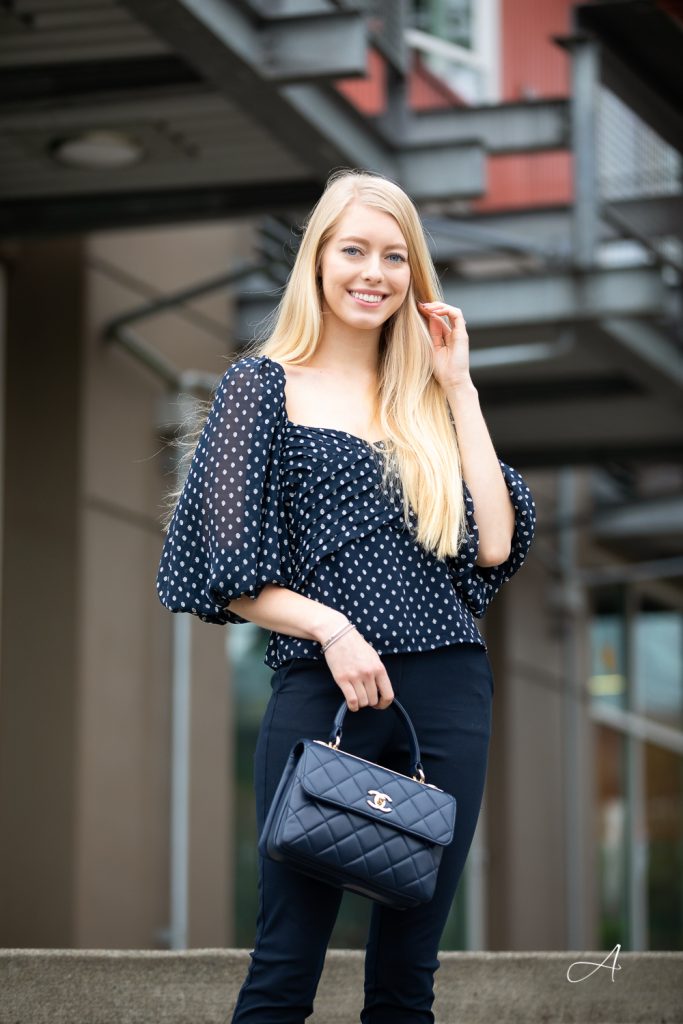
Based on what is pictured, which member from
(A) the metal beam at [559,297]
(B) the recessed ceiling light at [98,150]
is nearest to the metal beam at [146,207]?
(B) the recessed ceiling light at [98,150]

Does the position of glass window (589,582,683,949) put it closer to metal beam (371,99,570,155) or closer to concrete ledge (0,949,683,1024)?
metal beam (371,99,570,155)

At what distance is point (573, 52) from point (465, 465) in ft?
18.5

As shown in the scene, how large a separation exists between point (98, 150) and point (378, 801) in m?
5.98

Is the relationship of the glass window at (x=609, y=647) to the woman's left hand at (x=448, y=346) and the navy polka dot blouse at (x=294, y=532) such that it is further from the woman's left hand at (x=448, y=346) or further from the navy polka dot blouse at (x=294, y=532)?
the navy polka dot blouse at (x=294, y=532)

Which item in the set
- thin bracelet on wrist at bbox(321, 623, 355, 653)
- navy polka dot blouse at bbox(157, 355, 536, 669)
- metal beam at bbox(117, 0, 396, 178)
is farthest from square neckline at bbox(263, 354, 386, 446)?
metal beam at bbox(117, 0, 396, 178)

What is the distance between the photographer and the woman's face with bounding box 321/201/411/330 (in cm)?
321

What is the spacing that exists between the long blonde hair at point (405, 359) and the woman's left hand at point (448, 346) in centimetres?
2

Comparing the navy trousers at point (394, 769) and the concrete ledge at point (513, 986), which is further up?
the navy trousers at point (394, 769)

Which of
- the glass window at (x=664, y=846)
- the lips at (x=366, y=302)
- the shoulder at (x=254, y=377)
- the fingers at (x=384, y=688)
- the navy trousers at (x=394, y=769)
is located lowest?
the glass window at (x=664, y=846)

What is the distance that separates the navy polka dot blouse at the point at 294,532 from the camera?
301cm

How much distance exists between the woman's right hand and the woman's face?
2.35 feet

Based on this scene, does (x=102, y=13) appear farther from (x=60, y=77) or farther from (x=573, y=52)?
(x=573, y=52)

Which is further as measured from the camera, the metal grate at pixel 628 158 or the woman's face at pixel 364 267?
the metal grate at pixel 628 158

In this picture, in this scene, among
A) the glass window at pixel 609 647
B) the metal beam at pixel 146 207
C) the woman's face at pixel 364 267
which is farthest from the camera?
the glass window at pixel 609 647
